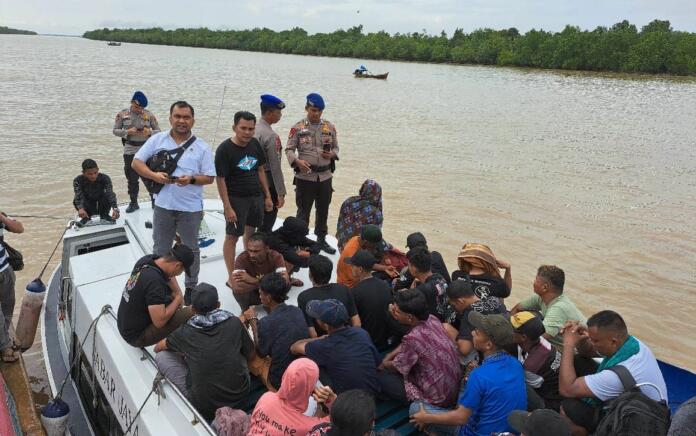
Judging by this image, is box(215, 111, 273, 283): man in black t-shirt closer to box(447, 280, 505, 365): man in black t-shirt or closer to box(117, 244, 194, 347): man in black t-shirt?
box(117, 244, 194, 347): man in black t-shirt

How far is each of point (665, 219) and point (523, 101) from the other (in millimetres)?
17388

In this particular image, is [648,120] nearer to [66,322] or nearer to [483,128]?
[483,128]

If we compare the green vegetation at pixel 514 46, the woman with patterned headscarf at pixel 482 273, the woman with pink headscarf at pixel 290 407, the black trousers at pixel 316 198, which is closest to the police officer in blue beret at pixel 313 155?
the black trousers at pixel 316 198

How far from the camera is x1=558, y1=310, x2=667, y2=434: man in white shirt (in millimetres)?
2391

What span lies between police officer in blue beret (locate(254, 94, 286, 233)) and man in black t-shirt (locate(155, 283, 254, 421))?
2044mm

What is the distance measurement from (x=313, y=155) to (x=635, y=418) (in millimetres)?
3614

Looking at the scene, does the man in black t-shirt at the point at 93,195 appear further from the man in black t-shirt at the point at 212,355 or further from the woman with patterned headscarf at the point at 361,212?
the man in black t-shirt at the point at 212,355

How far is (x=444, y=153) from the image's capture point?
14.5m

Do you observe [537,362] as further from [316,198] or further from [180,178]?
[316,198]

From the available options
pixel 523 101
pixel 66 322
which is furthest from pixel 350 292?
pixel 523 101

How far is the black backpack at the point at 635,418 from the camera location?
1990 millimetres

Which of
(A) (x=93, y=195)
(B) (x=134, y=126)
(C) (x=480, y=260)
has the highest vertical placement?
(B) (x=134, y=126)

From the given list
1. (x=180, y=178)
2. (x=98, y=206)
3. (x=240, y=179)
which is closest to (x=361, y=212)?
(x=240, y=179)

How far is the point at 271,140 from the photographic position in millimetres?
4426
